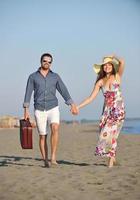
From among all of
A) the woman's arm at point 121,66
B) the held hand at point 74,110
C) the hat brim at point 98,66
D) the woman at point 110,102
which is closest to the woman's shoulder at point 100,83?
the woman at point 110,102

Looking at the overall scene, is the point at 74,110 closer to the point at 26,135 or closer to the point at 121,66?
the point at 26,135

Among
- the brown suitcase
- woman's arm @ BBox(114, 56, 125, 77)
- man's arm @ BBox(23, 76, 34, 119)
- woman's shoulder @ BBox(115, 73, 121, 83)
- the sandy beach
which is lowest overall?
the sandy beach

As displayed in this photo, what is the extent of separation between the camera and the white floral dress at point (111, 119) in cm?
697

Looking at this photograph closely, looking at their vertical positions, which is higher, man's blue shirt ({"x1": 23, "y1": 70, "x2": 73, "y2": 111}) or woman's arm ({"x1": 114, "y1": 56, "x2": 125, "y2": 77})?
woman's arm ({"x1": 114, "y1": 56, "x2": 125, "y2": 77})

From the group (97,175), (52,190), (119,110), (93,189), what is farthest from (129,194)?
(119,110)

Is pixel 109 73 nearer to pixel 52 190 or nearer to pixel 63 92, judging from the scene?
pixel 63 92

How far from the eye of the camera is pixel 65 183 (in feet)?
18.3

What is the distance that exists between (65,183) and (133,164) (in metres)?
2.06

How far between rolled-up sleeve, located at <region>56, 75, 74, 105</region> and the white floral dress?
77cm

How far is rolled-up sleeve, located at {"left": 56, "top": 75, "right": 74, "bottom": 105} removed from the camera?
757 centimetres

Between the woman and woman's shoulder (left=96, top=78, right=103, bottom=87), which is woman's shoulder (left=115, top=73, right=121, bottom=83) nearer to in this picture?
the woman

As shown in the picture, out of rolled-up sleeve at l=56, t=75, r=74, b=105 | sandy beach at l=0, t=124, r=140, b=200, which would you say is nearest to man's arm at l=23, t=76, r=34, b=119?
rolled-up sleeve at l=56, t=75, r=74, b=105

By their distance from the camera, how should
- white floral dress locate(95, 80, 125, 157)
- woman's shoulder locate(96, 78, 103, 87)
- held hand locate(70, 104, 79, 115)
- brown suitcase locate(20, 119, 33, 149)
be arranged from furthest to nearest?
brown suitcase locate(20, 119, 33, 149) → held hand locate(70, 104, 79, 115) → woman's shoulder locate(96, 78, 103, 87) → white floral dress locate(95, 80, 125, 157)

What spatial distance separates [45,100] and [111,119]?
1.12 metres
